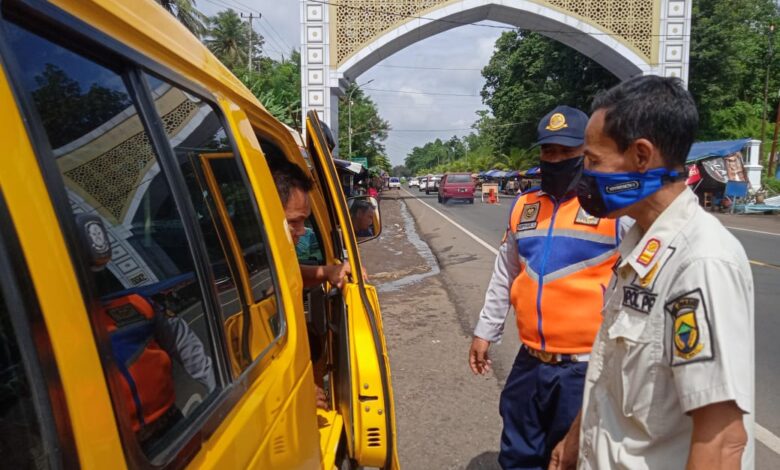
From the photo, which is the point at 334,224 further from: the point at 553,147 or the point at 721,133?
the point at 721,133

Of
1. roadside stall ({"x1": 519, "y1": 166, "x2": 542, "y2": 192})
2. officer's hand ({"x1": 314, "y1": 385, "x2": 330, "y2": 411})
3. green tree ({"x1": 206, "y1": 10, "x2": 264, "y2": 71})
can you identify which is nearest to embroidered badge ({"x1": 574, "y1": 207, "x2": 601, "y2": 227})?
roadside stall ({"x1": 519, "y1": 166, "x2": 542, "y2": 192})

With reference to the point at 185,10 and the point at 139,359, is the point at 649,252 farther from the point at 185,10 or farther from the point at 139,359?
the point at 185,10

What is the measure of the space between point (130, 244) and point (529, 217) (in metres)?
1.66

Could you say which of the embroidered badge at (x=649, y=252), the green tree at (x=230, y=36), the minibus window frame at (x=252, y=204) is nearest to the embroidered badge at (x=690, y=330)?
the embroidered badge at (x=649, y=252)

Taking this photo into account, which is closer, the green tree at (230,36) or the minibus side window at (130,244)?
the minibus side window at (130,244)

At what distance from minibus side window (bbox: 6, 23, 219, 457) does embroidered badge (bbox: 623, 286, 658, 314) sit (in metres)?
0.98

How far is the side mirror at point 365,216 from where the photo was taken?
3.09 meters

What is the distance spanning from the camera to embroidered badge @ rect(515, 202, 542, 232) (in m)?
2.33

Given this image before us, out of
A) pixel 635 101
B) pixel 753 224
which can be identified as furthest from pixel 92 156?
pixel 753 224

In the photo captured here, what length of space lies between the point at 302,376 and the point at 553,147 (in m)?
1.31

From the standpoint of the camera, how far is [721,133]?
31312 millimetres

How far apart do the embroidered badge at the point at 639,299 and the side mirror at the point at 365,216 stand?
173 cm

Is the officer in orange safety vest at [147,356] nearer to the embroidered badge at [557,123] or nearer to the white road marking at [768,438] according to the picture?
the embroidered badge at [557,123]

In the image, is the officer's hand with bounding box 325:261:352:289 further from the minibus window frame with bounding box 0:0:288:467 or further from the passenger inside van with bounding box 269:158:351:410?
the minibus window frame with bounding box 0:0:288:467
